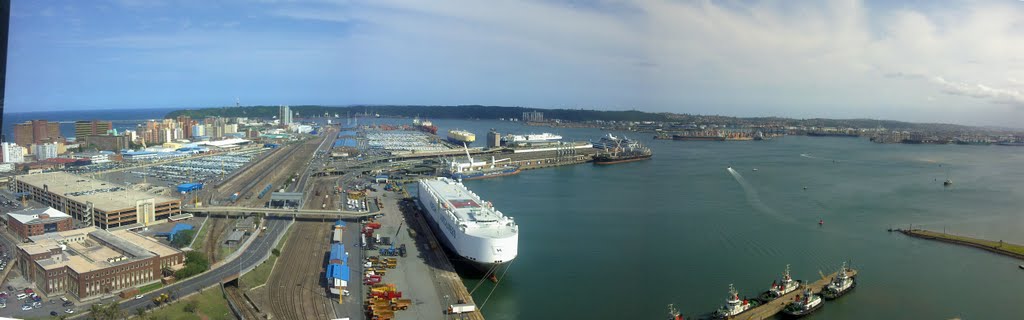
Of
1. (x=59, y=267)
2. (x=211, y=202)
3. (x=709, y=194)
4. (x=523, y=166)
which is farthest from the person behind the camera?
(x=523, y=166)

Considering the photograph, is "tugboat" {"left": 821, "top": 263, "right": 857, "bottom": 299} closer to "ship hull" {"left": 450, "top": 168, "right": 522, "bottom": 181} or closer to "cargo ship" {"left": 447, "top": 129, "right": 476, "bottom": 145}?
"ship hull" {"left": 450, "top": 168, "right": 522, "bottom": 181}

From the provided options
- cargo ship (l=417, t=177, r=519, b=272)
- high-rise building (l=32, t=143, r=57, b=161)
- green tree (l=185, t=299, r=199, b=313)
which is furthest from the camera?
high-rise building (l=32, t=143, r=57, b=161)

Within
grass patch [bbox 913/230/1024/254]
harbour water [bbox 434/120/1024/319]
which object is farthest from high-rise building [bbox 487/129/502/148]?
grass patch [bbox 913/230/1024/254]

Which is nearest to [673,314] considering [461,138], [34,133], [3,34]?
[3,34]

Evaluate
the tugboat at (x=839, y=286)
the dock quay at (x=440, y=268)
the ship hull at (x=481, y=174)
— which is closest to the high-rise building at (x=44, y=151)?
the ship hull at (x=481, y=174)

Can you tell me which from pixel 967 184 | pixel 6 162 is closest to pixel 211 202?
pixel 6 162

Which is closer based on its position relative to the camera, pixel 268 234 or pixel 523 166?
pixel 268 234

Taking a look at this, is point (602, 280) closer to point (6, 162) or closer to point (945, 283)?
point (945, 283)
